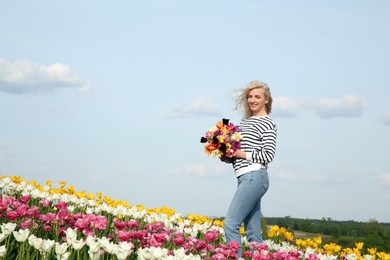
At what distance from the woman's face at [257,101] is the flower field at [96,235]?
172 centimetres

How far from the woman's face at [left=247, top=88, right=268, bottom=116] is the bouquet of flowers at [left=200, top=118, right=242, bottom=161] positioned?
0.49 metres

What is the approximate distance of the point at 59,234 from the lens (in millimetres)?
6645

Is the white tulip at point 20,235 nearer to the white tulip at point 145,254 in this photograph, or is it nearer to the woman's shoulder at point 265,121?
the white tulip at point 145,254

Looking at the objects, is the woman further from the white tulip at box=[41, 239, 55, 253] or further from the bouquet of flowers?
the white tulip at box=[41, 239, 55, 253]

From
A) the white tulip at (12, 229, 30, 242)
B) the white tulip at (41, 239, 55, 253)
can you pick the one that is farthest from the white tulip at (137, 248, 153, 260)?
the white tulip at (12, 229, 30, 242)

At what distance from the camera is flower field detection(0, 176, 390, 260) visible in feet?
15.8

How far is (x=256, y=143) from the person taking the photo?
23.6 ft

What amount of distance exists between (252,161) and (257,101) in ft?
3.14

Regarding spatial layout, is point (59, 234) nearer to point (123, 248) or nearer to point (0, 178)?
point (123, 248)

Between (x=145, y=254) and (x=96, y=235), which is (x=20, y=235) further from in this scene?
(x=96, y=235)

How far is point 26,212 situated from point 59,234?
0.54m

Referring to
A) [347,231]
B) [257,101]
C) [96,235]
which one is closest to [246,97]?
[257,101]

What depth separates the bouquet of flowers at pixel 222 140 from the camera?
273 inches

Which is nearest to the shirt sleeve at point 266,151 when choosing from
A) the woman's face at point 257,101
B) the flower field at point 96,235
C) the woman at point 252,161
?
the woman at point 252,161
